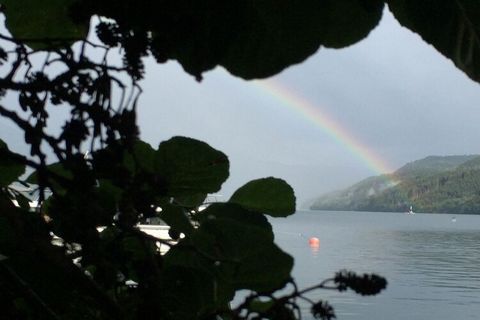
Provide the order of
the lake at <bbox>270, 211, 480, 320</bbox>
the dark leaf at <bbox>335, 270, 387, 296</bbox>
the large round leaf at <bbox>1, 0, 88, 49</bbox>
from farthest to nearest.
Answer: the lake at <bbox>270, 211, 480, 320</bbox>, the large round leaf at <bbox>1, 0, 88, 49</bbox>, the dark leaf at <bbox>335, 270, 387, 296</bbox>

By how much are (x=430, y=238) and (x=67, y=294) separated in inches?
3116

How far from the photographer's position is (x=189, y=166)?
995 millimetres

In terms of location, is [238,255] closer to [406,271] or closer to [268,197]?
[268,197]

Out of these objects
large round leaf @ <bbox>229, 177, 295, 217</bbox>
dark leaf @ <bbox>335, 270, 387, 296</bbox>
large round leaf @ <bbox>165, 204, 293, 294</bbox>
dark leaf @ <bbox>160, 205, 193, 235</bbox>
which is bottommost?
dark leaf @ <bbox>335, 270, 387, 296</bbox>

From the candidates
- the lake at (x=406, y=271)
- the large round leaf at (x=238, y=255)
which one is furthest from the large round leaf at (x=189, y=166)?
the lake at (x=406, y=271)

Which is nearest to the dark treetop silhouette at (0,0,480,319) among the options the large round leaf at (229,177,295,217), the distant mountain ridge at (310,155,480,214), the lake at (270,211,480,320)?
the large round leaf at (229,177,295,217)

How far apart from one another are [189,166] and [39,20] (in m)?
0.30

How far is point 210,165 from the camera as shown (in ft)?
3.33

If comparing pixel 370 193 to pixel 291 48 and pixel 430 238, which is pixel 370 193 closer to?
pixel 430 238

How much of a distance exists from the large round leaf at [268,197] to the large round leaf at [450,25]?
400 millimetres

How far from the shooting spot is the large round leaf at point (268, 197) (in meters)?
1.12

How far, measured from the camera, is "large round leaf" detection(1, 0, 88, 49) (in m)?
0.94

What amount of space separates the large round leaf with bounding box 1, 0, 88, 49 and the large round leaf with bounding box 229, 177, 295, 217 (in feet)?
1.23

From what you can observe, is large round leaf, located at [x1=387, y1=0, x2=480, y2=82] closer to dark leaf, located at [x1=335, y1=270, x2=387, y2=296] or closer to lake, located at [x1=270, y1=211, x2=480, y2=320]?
dark leaf, located at [x1=335, y1=270, x2=387, y2=296]
